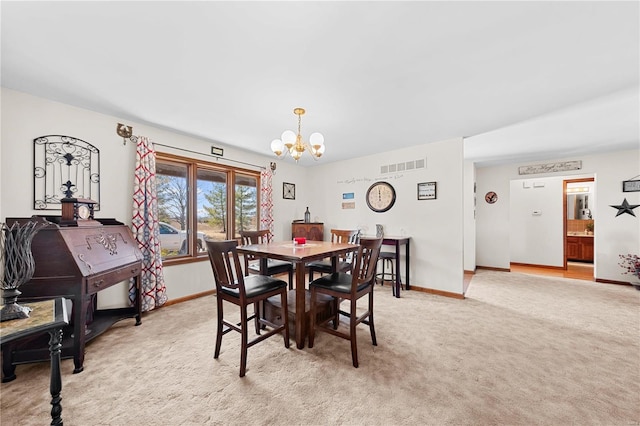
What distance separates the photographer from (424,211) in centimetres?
420

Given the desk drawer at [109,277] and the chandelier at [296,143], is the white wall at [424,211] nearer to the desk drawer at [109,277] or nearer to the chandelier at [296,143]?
the chandelier at [296,143]

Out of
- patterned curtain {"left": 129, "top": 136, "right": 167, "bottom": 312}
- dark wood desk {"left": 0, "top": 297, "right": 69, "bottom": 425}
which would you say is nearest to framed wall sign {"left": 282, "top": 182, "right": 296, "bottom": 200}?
patterned curtain {"left": 129, "top": 136, "right": 167, "bottom": 312}

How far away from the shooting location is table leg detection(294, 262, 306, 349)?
218cm

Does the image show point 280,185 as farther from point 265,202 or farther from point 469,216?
point 469,216

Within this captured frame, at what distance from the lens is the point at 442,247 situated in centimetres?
399

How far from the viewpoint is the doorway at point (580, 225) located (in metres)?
6.25

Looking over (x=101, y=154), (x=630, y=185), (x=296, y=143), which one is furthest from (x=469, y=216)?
(x=101, y=154)

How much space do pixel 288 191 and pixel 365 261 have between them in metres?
3.56

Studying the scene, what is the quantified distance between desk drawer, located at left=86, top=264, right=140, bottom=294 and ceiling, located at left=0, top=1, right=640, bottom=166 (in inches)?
69.3

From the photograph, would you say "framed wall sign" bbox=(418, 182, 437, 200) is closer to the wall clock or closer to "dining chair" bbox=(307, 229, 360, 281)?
"dining chair" bbox=(307, 229, 360, 281)

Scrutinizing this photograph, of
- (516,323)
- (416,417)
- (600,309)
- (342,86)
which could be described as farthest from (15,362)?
(600,309)

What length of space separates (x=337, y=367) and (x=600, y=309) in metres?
3.87

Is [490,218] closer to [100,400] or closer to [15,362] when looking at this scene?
[100,400]

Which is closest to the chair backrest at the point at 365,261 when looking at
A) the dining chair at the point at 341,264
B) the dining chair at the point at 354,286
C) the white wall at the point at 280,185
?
the dining chair at the point at 354,286
